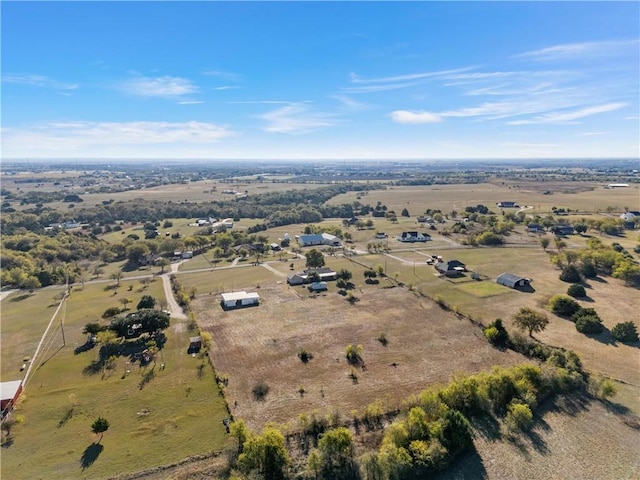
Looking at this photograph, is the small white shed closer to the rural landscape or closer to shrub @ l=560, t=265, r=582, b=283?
the rural landscape

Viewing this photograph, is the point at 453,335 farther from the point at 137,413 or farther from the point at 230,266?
the point at 230,266

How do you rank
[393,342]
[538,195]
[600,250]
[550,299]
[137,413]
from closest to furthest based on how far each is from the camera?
[137,413], [393,342], [550,299], [600,250], [538,195]

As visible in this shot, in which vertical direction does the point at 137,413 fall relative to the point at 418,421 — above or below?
below

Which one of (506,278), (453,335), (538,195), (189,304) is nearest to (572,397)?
(453,335)

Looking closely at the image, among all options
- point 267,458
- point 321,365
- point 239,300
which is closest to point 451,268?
point 239,300

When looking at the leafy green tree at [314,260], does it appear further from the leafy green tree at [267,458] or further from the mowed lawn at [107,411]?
the leafy green tree at [267,458]

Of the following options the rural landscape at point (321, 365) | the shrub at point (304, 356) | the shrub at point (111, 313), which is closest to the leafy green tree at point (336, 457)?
the rural landscape at point (321, 365)

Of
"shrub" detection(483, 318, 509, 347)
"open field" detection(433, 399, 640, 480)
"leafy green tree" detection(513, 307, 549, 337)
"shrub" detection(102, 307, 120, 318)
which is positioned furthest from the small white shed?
"open field" detection(433, 399, 640, 480)

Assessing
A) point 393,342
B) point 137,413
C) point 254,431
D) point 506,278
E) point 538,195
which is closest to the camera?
point 254,431
